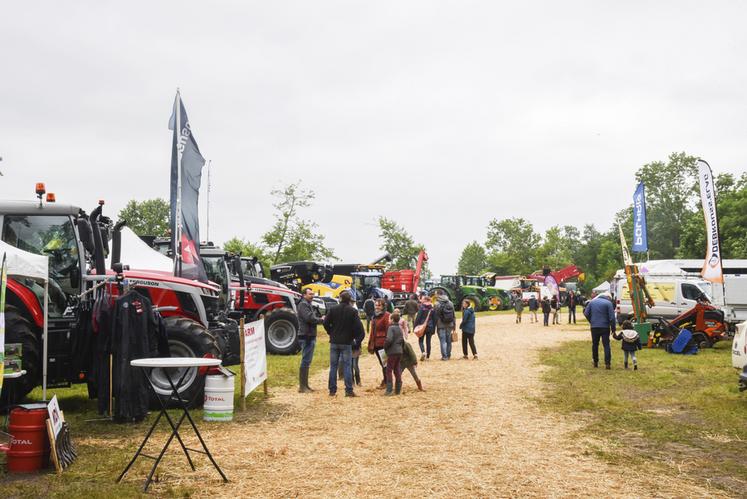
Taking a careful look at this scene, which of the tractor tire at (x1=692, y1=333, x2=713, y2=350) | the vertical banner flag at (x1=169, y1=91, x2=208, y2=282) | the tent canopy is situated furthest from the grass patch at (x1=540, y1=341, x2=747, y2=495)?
the tent canopy

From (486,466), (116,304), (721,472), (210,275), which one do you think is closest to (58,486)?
(116,304)

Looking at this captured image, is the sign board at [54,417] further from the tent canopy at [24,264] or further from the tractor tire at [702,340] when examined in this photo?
the tractor tire at [702,340]

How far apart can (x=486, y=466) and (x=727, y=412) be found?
16.5 feet

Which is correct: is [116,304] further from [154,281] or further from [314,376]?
[314,376]

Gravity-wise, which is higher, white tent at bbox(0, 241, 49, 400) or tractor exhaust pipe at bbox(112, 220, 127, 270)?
tractor exhaust pipe at bbox(112, 220, 127, 270)

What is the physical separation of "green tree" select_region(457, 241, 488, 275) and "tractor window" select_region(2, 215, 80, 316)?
93444mm

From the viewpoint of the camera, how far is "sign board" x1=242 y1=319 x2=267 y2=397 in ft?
35.3

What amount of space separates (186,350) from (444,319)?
9.08 meters

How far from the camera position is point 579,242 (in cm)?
14438

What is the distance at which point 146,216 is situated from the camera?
10219 cm

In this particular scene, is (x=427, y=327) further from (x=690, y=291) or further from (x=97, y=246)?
(x=690, y=291)

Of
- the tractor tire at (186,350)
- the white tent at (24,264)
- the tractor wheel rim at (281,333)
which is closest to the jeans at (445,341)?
the tractor wheel rim at (281,333)

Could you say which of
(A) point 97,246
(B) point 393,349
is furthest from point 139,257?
(B) point 393,349

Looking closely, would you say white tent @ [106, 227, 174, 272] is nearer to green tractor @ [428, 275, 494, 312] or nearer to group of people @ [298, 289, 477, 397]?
group of people @ [298, 289, 477, 397]
